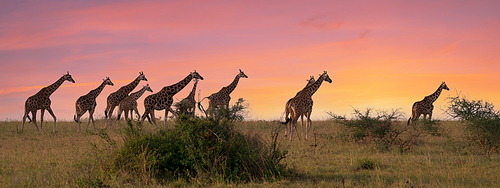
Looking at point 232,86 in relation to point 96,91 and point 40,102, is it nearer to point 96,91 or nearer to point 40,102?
point 96,91

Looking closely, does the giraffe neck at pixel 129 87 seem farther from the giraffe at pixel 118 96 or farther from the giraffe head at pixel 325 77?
the giraffe head at pixel 325 77

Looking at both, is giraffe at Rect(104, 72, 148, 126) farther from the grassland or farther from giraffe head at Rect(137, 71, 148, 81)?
the grassland

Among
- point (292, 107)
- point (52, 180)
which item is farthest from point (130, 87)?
point (52, 180)

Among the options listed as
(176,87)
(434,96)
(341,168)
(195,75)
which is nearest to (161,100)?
(176,87)

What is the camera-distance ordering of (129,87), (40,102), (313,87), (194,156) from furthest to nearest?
(129,87) < (40,102) < (313,87) < (194,156)

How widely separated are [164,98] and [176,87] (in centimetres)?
102

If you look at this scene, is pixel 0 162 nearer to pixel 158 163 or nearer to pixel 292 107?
pixel 158 163

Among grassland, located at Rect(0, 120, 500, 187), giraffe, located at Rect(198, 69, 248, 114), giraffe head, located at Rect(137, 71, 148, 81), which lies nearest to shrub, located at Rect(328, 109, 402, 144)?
grassland, located at Rect(0, 120, 500, 187)

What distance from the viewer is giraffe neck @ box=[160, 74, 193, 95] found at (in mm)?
22391

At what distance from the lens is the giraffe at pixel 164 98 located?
21.5 m

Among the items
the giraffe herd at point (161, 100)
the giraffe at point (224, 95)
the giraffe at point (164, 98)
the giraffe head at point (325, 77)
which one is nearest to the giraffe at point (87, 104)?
the giraffe herd at point (161, 100)

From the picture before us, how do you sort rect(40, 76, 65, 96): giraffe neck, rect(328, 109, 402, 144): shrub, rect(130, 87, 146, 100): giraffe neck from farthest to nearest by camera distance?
rect(130, 87, 146, 100): giraffe neck → rect(40, 76, 65, 96): giraffe neck → rect(328, 109, 402, 144): shrub

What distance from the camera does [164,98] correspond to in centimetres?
2208

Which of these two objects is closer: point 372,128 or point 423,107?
point 372,128
